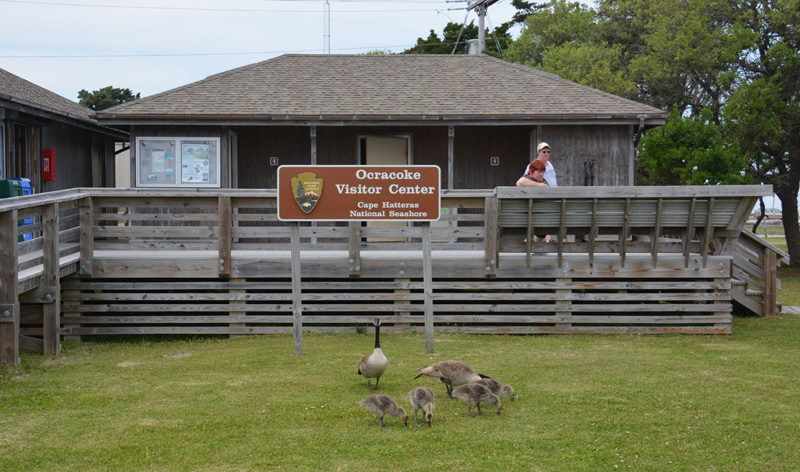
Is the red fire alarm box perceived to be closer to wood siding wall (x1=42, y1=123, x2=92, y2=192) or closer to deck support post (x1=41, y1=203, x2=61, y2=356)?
wood siding wall (x1=42, y1=123, x2=92, y2=192)

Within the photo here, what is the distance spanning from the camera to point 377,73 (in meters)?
20.4

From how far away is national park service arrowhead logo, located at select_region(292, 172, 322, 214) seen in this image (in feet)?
34.3

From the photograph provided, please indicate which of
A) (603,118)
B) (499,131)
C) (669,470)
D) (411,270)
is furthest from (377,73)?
(669,470)

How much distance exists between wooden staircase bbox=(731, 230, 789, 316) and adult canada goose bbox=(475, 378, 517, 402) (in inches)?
317

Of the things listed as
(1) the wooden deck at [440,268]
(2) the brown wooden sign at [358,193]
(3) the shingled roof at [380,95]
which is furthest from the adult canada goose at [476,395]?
(3) the shingled roof at [380,95]

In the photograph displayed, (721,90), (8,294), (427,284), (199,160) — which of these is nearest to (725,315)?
(427,284)

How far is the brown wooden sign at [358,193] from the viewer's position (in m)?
10.5

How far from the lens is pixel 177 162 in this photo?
58.1 feet

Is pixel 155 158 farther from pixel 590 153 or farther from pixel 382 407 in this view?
pixel 382 407

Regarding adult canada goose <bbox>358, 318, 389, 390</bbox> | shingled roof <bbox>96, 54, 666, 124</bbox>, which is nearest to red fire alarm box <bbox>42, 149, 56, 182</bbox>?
shingled roof <bbox>96, 54, 666, 124</bbox>

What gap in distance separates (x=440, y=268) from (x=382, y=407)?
574 centimetres

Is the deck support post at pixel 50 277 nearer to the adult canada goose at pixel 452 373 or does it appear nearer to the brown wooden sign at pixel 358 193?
the brown wooden sign at pixel 358 193

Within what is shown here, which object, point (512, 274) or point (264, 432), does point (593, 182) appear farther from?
point (264, 432)

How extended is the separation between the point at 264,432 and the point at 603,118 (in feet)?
39.6
